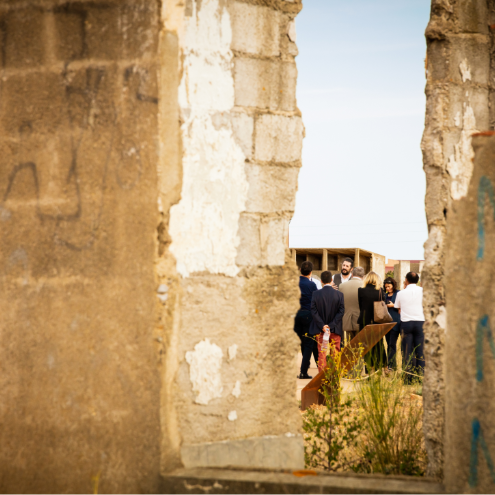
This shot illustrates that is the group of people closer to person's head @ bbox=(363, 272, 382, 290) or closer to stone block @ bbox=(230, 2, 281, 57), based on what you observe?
person's head @ bbox=(363, 272, 382, 290)

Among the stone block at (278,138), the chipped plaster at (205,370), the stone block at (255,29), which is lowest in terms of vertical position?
the chipped plaster at (205,370)

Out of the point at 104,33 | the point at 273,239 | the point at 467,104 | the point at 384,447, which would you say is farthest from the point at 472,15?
the point at 384,447

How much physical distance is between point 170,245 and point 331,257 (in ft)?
41.4

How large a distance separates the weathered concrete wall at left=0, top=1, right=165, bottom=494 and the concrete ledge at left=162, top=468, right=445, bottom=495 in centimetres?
18

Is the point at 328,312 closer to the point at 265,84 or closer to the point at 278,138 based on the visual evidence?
the point at 278,138

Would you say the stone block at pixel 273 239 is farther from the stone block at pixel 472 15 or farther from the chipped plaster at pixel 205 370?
the stone block at pixel 472 15

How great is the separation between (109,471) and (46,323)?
0.80 m

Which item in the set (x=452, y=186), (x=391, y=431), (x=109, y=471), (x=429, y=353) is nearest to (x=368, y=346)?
(x=391, y=431)

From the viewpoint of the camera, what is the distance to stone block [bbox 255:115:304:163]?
9.39ft

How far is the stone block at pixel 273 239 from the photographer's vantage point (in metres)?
2.87

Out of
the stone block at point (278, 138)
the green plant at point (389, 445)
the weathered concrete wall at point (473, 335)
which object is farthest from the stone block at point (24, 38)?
the green plant at point (389, 445)

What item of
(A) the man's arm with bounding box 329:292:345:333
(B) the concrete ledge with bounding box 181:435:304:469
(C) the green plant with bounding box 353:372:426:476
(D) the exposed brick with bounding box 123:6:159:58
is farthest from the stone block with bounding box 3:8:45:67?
(A) the man's arm with bounding box 329:292:345:333

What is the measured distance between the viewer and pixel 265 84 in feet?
9.43

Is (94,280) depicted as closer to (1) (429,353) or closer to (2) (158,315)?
(2) (158,315)
